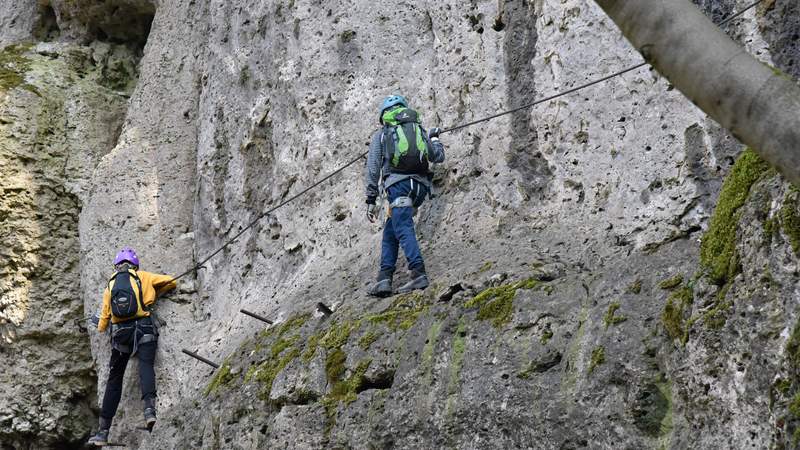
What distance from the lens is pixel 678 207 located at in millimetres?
8141

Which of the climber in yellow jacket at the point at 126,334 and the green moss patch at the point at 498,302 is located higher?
the climber in yellow jacket at the point at 126,334

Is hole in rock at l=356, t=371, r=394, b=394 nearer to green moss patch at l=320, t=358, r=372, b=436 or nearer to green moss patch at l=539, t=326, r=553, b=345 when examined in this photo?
green moss patch at l=320, t=358, r=372, b=436

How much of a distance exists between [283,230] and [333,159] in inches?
38.5

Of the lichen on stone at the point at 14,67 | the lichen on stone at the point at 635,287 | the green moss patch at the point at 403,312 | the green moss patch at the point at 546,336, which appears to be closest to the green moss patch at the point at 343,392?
the green moss patch at the point at 403,312

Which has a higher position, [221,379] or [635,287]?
[221,379]

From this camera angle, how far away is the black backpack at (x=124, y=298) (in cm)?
1191

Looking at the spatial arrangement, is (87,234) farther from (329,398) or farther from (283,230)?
(329,398)

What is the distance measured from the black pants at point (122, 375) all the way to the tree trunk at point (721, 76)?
31.3ft

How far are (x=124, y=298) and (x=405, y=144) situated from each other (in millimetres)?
4207

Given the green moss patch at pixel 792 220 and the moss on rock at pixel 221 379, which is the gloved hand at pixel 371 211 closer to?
the moss on rock at pixel 221 379

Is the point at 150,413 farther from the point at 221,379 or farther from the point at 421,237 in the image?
the point at 421,237

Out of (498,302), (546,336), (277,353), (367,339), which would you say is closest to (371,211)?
(277,353)

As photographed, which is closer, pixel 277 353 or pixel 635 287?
pixel 635 287

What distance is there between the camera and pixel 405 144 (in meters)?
9.58
